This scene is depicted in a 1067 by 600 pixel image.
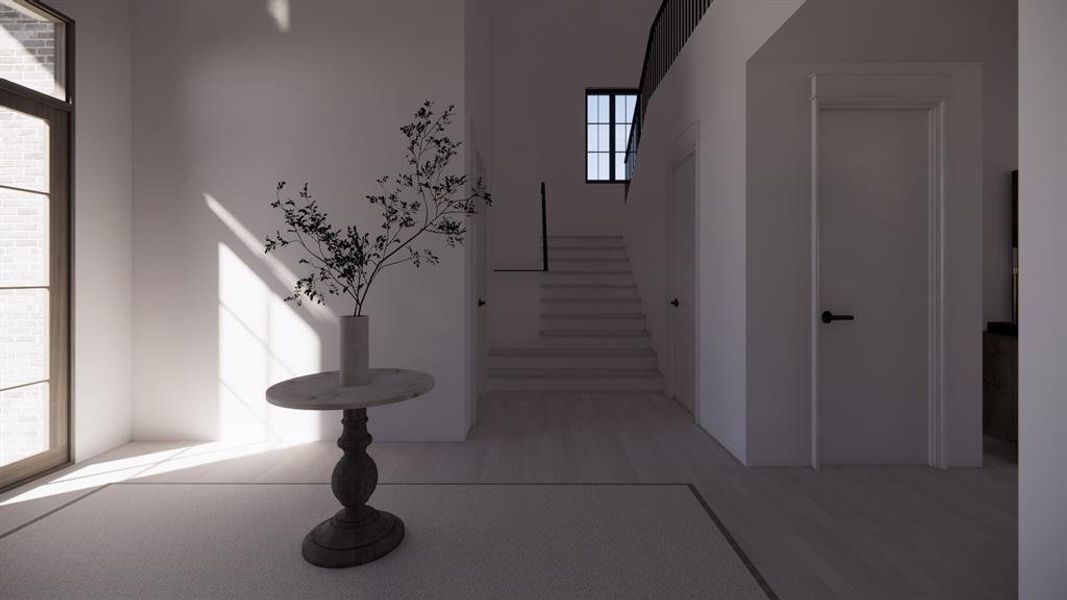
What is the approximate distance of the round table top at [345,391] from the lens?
215 cm

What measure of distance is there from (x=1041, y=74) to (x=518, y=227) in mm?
7042

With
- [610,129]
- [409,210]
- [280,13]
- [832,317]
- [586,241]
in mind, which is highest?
[610,129]

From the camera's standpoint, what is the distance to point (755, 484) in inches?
122

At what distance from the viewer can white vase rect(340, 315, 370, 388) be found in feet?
8.04

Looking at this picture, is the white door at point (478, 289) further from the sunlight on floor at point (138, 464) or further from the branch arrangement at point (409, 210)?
the sunlight on floor at point (138, 464)

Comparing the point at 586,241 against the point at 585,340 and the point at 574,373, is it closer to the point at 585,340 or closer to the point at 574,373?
the point at 585,340

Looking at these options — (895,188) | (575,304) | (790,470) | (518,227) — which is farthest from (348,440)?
(518,227)

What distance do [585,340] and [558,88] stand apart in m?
4.51

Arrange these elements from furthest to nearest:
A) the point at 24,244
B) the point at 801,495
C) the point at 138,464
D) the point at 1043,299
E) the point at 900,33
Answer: the point at 138,464 < the point at 24,244 < the point at 900,33 < the point at 801,495 < the point at 1043,299

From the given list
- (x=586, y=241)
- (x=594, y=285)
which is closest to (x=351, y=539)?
(x=594, y=285)

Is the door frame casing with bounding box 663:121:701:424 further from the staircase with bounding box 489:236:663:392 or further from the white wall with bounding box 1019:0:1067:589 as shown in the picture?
the white wall with bounding box 1019:0:1067:589

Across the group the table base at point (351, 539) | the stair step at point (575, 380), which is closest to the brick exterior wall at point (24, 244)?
the table base at point (351, 539)

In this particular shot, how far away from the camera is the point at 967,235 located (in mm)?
3359

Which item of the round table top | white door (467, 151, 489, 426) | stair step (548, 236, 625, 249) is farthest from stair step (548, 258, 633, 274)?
the round table top
